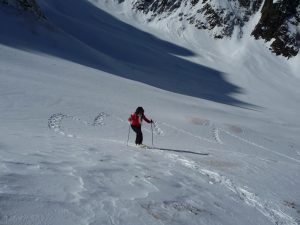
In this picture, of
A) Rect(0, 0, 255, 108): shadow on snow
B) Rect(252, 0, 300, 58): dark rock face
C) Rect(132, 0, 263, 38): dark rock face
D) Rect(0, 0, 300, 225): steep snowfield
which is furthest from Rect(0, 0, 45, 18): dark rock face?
Rect(132, 0, 263, 38): dark rock face

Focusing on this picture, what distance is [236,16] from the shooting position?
82375mm

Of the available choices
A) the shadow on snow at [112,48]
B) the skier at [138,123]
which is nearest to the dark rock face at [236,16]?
the shadow on snow at [112,48]

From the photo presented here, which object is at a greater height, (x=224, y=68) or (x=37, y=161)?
(x=224, y=68)

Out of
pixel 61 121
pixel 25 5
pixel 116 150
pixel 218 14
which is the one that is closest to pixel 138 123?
pixel 116 150

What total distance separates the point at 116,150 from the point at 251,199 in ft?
15.4

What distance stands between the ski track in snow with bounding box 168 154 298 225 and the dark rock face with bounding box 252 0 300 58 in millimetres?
66988

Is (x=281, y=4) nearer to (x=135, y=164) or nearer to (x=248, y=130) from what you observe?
(x=248, y=130)

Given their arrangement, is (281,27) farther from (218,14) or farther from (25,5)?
(25,5)

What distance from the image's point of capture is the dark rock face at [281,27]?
7438 cm

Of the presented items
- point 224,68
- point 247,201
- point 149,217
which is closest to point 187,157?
point 247,201

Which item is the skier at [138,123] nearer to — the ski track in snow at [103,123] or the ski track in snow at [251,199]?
the ski track in snow at [103,123]

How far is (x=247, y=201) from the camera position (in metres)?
9.56

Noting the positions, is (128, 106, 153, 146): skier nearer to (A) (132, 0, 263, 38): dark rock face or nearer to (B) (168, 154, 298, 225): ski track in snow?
(B) (168, 154, 298, 225): ski track in snow

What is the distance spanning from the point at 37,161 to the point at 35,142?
303cm
